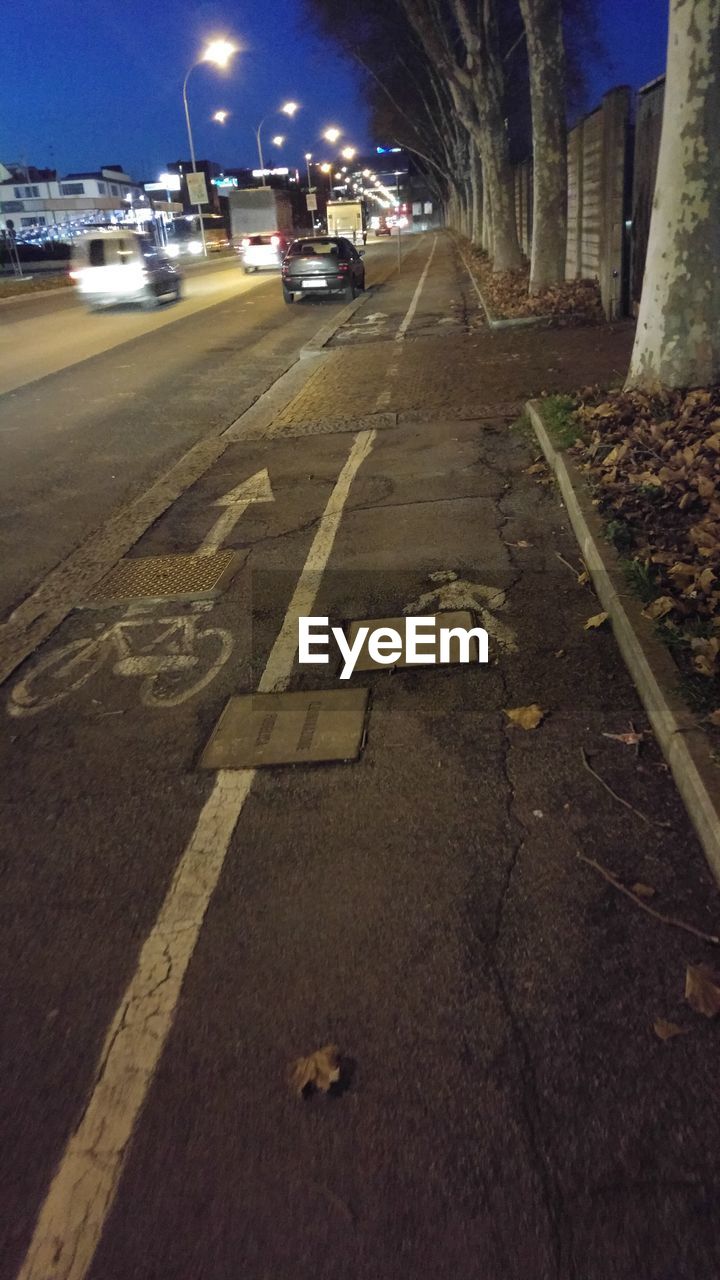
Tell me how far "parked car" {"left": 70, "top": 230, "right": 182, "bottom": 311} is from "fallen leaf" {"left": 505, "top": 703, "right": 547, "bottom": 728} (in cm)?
2626

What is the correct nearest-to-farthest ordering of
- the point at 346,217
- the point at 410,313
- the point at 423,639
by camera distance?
the point at 423,639 < the point at 410,313 < the point at 346,217

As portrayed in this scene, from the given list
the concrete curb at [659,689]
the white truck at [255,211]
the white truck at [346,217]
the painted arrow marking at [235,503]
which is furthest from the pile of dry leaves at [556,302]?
the white truck at [346,217]

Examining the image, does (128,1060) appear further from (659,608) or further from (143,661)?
(659,608)

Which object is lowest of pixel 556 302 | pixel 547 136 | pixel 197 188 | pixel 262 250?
pixel 556 302

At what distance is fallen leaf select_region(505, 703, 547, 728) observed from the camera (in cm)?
413

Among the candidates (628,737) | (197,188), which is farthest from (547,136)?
(197,188)

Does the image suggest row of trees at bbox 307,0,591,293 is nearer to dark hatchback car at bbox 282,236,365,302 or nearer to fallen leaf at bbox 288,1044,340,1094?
dark hatchback car at bbox 282,236,365,302

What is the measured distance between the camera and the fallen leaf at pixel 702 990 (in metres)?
2.62

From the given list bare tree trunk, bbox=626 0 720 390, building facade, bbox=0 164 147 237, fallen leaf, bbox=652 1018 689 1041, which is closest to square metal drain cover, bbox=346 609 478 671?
fallen leaf, bbox=652 1018 689 1041

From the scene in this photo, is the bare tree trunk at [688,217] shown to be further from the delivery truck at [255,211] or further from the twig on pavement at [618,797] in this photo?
the delivery truck at [255,211]

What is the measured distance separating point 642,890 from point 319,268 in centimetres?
2504

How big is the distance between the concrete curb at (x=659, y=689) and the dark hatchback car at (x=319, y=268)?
2132 centimetres

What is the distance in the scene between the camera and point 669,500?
5914 millimetres

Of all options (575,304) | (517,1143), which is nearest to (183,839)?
(517,1143)
